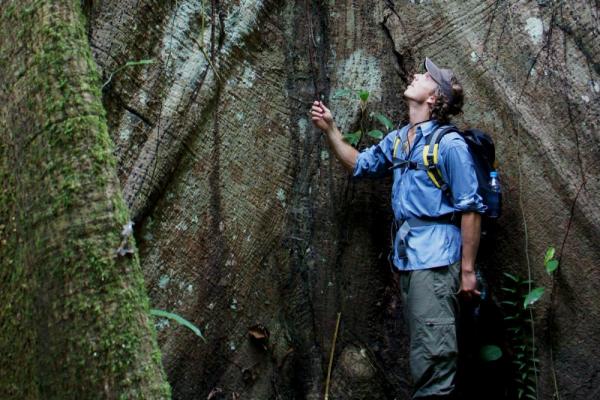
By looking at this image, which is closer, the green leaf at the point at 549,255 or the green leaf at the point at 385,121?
the green leaf at the point at 549,255

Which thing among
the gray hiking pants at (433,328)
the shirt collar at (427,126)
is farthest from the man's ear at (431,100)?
the gray hiking pants at (433,328)

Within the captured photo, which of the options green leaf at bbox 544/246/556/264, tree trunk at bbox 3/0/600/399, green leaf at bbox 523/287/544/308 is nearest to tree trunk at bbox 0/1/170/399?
tree trunk at bbox 3/0/600/399

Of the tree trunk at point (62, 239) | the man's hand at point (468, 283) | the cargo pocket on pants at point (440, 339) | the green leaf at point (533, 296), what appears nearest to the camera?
the tree trunk at point (62, 239)

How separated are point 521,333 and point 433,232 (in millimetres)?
1051

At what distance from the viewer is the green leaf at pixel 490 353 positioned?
15.1ft

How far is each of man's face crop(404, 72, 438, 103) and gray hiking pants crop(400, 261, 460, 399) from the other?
0.99 metres

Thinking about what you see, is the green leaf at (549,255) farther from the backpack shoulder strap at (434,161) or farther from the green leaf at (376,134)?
the green leaf at (376,134)

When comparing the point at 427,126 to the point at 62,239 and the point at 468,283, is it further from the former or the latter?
the point at 62,239

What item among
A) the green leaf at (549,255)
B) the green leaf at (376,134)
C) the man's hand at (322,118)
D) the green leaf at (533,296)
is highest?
Result: the man's hand at (322,118)

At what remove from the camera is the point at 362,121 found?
4785mm

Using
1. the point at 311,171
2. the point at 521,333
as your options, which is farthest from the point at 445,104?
the point at 521,333

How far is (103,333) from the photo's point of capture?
2195mm

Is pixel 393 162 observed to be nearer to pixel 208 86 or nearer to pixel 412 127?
pixel 412 127

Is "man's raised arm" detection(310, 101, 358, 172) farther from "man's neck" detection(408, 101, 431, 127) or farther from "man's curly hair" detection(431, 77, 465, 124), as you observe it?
"man's curly hair" detection(431, 77, 465, 124)
